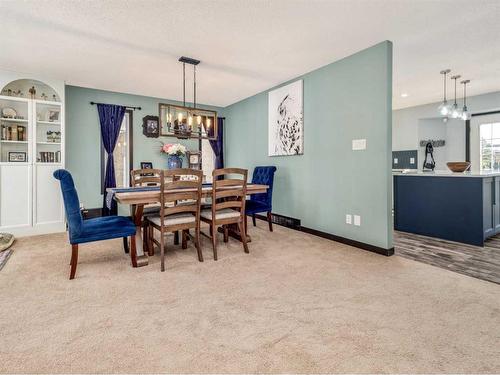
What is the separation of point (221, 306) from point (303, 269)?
3.41 feet

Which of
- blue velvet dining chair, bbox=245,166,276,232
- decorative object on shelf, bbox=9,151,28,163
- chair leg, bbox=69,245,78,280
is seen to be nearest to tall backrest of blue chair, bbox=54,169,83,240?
chair leg, bbox=69,245,78,280

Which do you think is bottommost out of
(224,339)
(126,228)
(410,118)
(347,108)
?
(224,339)

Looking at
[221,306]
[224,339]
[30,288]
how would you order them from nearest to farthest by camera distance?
[224,339], [221,306], [30,288]

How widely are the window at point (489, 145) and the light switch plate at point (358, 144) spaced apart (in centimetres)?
415

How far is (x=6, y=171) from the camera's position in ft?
13.0

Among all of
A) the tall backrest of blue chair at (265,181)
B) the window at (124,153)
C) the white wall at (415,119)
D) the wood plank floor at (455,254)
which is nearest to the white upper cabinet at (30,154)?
the window at (124,153)

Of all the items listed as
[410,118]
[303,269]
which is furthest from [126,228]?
[410,118]

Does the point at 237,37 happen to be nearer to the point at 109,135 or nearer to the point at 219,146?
the point at 109,135

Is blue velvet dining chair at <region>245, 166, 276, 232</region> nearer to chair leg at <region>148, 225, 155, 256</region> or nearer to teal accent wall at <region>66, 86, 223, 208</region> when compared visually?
chair leg at <region>148, 225, 155, 256</region>

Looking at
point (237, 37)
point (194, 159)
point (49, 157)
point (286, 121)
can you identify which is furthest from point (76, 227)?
point (194, 159)

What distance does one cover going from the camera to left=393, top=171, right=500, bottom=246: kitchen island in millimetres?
3436

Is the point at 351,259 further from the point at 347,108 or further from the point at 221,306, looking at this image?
the point at 347,108

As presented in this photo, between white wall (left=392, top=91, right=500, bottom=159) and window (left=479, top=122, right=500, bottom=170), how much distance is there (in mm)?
332

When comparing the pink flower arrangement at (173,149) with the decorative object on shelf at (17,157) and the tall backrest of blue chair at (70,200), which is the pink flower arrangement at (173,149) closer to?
the decorative object on shelf at (17,157)
